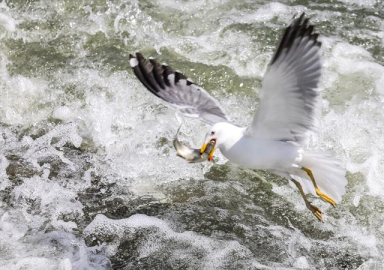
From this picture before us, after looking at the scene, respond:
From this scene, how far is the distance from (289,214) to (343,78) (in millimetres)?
Result: 1926

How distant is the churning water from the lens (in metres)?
4.04

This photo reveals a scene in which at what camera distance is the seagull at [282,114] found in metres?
3.44

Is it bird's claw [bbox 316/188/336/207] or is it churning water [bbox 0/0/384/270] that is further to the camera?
bird's claw [bbox 316/188/336/207]

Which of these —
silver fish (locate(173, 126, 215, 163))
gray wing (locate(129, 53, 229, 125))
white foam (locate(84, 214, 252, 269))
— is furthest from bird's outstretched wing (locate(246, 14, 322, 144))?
white foam (locate(84, 214, 252, 269))

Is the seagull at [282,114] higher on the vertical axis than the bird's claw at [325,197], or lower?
higher

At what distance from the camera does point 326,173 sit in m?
4.20

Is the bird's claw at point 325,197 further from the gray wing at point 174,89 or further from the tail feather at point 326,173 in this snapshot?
the gray wing at point 174,89

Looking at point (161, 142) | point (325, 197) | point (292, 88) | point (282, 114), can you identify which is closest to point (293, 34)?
point (292, 88)

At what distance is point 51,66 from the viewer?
245 inches

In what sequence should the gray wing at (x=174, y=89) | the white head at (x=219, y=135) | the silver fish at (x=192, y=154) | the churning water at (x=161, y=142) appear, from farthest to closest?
the gray wing at (x=174, y=89)
the churning water at (x=161, y=142)
the white head at (x=219, y=135)
the silver fish at (x=192, y=154)

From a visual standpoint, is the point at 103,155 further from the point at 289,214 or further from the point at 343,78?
the point at 343,78

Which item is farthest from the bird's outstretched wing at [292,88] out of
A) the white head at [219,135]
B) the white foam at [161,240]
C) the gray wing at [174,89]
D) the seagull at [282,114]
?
the white foam at [161,240]

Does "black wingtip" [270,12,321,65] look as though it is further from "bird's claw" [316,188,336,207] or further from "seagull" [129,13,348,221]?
"bird's claw" [316,188,336,207]

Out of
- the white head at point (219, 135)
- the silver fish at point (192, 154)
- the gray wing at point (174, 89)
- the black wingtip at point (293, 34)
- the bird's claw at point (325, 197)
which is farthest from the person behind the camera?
the gray wing at point (174, 89)
